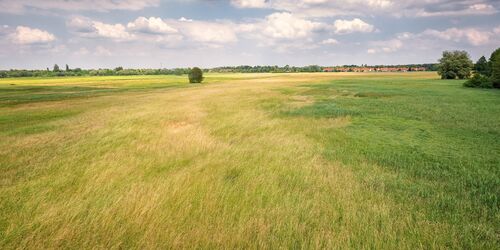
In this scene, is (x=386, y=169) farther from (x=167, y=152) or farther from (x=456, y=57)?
(x=456, y=57)

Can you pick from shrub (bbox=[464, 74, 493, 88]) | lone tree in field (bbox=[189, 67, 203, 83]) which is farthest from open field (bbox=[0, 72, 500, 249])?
lone tree in field (bbox=[189, 67, 203, 83])

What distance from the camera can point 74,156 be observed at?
38.8 ft

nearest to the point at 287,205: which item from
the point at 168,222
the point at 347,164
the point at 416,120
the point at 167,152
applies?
the point at 168,222

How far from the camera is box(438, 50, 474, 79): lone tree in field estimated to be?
3071 inches

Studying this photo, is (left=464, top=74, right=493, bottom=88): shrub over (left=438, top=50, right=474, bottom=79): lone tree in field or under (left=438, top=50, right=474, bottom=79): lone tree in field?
under

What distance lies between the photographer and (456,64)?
77.8m

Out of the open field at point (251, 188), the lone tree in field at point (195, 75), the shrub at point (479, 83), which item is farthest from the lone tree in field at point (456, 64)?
the open field at point (251, 188)

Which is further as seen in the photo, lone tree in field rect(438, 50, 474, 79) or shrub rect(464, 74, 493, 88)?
lone tree in field rect(438, 50, 474, 79)

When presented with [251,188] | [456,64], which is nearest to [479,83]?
[456,64]

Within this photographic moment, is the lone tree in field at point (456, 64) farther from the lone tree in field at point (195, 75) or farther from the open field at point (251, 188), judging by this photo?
the open field at point (251, 188)

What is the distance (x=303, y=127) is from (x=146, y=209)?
520 inches

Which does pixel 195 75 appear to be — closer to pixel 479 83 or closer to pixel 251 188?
pixel 479 83

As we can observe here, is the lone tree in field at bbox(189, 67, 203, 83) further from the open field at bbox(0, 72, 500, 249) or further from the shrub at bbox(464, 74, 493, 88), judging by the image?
the open field at bbox(0, 72, 500, 249)

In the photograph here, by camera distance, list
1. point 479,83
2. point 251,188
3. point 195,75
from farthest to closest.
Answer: point 195,75 < point 479,83 < point 251,188
